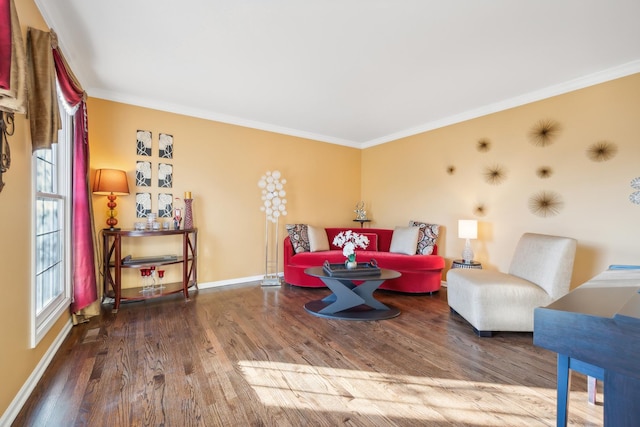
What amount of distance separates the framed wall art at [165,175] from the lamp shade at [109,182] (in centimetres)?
58

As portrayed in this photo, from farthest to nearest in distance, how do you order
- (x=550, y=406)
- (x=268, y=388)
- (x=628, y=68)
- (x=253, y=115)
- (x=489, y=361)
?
1. (x=253, y=115)
2. (x=628, y=68)
3. (x=489, y=361)
4. (x=268, y=388)
5. (x=550, y=406)

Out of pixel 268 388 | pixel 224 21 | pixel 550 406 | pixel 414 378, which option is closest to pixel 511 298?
pixel 550 406

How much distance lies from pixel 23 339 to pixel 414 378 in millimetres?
2423

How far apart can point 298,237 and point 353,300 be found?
1654mm

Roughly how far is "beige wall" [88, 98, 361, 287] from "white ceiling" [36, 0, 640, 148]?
316mm

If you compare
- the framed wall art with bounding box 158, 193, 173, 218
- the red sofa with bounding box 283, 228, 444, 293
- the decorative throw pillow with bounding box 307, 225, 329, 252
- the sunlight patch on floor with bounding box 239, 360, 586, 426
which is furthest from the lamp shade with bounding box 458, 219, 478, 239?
the framed wall art with bounding box 158, 193, 173, 218

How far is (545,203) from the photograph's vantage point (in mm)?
3311

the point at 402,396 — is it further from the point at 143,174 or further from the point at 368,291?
the point at 143,174

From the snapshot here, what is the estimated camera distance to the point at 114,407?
62.6 inches

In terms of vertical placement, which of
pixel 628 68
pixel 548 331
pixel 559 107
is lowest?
pixel 548 331

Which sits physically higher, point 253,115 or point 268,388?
point 253,115

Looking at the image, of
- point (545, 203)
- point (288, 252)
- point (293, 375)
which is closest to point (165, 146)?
point (288, 252)

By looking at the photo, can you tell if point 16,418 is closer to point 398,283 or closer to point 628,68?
point 398,283

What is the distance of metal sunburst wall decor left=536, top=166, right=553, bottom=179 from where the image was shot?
3289 millimetres
